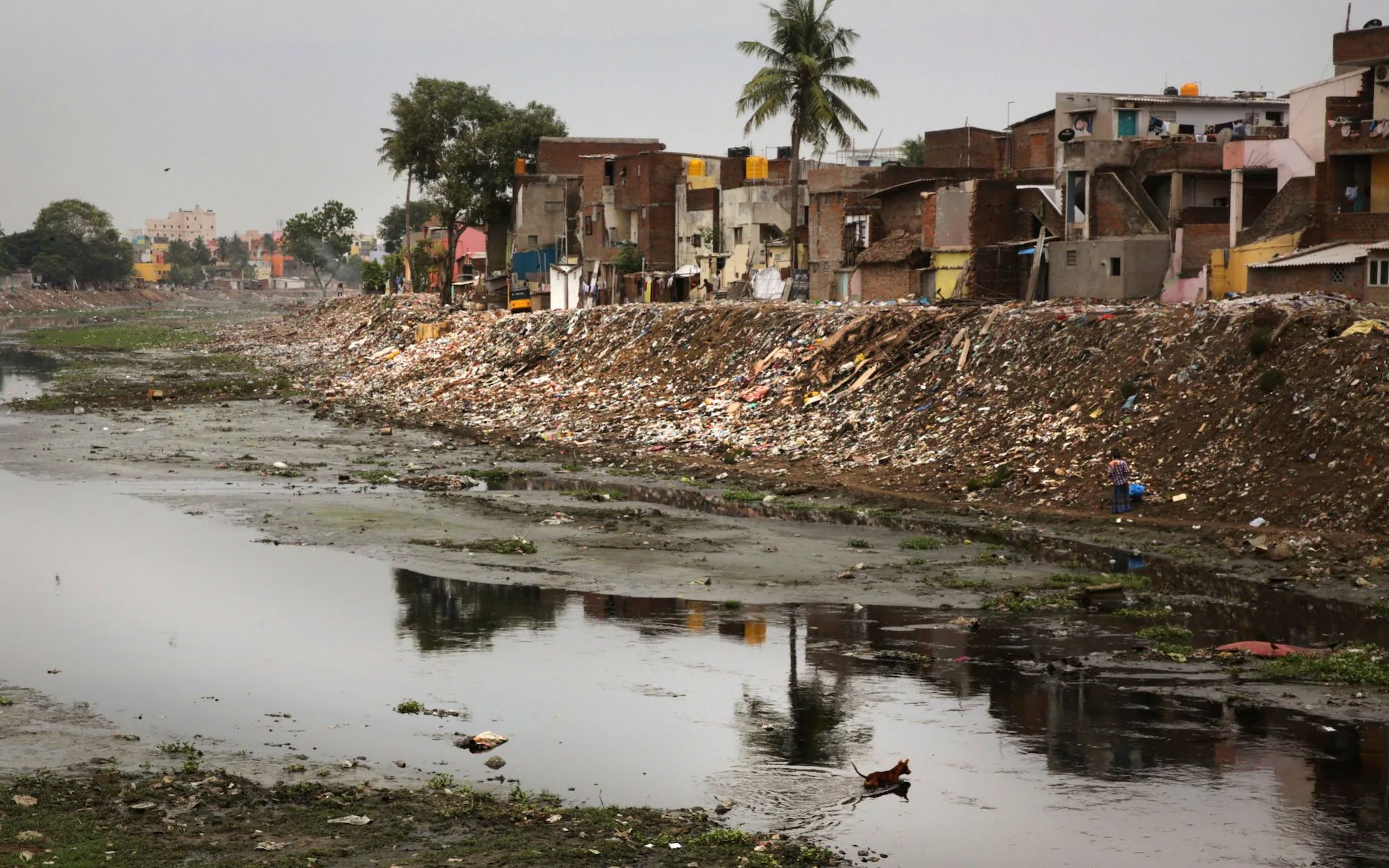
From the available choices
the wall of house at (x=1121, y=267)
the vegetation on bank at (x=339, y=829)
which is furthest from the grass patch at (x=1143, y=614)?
the wall of house at (x=1121, y=267)

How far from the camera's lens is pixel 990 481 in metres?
23.2

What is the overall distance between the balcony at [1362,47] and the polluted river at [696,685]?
20.0m

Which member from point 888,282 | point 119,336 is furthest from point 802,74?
point 119,336

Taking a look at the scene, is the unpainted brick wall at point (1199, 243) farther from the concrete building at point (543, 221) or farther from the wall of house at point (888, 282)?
the concrete building at point (543, 221)

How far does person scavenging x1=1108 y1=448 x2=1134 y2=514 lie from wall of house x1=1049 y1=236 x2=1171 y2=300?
15504mm

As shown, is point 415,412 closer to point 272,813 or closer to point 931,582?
point 931,582

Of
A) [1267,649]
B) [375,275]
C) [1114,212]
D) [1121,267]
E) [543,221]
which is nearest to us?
[1267,649]

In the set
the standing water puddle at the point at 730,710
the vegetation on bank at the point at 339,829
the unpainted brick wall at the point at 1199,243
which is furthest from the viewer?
the unpainted brick wall at the point at 1199,243

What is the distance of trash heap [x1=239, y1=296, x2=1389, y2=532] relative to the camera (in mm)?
20844

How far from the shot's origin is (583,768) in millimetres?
10867

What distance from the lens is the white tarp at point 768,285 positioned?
48562 millimetres

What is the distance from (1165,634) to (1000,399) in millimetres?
12327

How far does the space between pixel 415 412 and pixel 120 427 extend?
7422mm

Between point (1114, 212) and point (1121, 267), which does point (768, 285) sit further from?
point (1121, 267)
